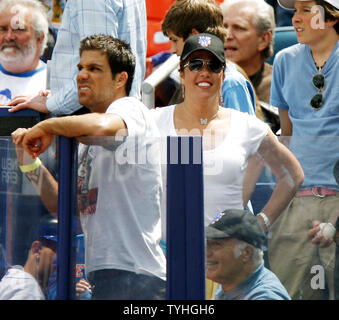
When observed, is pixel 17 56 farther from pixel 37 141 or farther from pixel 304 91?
pixel 37 141

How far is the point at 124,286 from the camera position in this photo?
9.41 ft

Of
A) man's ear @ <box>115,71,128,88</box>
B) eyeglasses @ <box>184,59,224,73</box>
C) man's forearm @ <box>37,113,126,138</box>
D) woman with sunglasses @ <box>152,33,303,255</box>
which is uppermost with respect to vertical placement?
man's ear @ <box>115,71,128,88</box>

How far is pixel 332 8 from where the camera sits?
4109 millimetres

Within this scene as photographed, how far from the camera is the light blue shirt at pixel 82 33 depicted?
4188 mm

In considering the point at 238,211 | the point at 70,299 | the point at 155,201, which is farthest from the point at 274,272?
the point at 70,299

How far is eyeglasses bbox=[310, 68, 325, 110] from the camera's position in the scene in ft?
13.3

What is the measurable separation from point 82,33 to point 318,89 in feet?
4.12

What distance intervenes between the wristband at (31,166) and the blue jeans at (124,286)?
0.43m

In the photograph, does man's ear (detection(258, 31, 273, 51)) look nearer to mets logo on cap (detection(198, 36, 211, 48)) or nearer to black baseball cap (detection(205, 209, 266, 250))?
mets logo on cap (detection(198, 36, 211, 48))

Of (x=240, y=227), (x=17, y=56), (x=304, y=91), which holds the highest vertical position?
(x=17, y=56)

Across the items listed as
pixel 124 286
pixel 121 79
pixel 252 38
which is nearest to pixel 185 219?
pixel 124 286

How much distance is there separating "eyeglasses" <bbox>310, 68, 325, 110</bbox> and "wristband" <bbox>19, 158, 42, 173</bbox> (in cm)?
171

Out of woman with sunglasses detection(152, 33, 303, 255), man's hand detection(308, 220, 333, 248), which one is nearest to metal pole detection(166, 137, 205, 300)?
woman with sunglasses detection(152, 33, 303, 255)

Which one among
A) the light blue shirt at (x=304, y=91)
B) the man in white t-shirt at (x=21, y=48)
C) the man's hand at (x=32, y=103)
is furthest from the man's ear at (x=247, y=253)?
the man in white t-shirt at (x=21, y=48)
